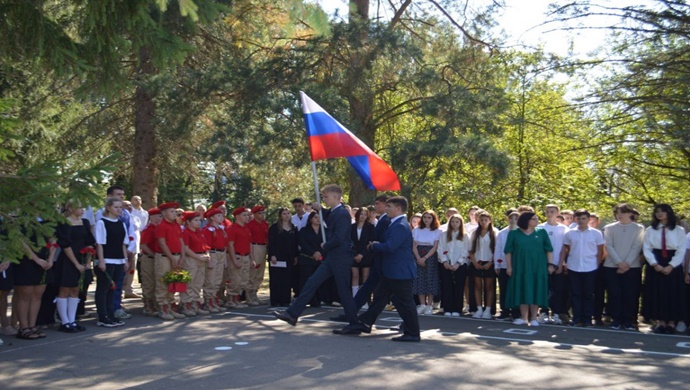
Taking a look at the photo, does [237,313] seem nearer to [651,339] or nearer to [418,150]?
[418,150]

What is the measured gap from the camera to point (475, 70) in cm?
1675

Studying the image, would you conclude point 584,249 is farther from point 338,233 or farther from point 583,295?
point 338,233

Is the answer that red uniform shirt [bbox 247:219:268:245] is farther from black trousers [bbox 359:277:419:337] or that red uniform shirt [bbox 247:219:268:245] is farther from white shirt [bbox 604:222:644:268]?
white shirt [bbox 604:222:644:268]

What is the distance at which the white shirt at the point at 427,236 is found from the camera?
13.4 metres

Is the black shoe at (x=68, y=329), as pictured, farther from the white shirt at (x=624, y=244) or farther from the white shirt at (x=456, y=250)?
the white shirt at (x=624, y=244)

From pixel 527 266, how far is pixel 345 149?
11.7 feet

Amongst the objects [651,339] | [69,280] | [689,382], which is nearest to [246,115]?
[69,280]

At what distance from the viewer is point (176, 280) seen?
1186cm

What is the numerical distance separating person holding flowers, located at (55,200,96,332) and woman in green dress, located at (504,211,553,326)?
258 inches

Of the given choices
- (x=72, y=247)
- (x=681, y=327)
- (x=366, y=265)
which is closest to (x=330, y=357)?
(x=72, y=247)

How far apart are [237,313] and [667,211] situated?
Answer: 7.18 m

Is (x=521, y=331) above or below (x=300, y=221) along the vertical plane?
below

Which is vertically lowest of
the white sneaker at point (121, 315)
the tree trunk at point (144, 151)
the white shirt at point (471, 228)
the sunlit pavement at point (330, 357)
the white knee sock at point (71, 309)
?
the sunlit pavement at point (330, 357)

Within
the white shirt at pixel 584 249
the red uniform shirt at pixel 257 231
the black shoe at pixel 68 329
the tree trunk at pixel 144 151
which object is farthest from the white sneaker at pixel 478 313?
the tree trunk at pixel 144 151
